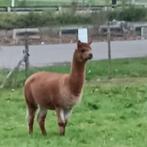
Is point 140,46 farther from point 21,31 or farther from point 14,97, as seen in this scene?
point 14,97

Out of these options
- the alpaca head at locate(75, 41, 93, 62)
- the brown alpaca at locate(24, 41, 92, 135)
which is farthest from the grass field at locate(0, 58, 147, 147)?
the alpaca head at locate(75, 41, 93, 62)

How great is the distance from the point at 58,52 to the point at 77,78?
1404 cm

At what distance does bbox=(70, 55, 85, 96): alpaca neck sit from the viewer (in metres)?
9.91

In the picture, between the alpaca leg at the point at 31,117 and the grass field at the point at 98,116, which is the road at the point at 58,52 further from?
the alpaca leg at the point at 31,117

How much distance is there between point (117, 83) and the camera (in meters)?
16.9

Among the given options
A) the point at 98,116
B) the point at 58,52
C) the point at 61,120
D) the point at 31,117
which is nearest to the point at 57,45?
the point at 58,52

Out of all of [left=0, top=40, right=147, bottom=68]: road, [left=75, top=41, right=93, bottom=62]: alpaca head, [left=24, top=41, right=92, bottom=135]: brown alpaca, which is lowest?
[left=0, top=40, right=147, bottom=68]: road

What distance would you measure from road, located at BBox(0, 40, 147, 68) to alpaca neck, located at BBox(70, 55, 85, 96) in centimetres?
1027

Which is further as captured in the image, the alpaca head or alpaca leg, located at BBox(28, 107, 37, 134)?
alpaca leg, located at BBox(28, 107, 37, 134)

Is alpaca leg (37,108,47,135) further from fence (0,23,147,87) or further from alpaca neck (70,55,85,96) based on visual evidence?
fence (0,23,147,87)

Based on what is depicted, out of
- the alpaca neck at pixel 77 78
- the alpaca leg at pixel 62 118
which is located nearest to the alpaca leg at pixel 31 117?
the alpaca leg at pixel 62 118

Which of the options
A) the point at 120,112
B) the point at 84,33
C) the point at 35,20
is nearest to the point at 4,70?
the point at 84,33

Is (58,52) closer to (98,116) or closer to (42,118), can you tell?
(98,116)

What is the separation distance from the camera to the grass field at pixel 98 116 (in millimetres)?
9802
